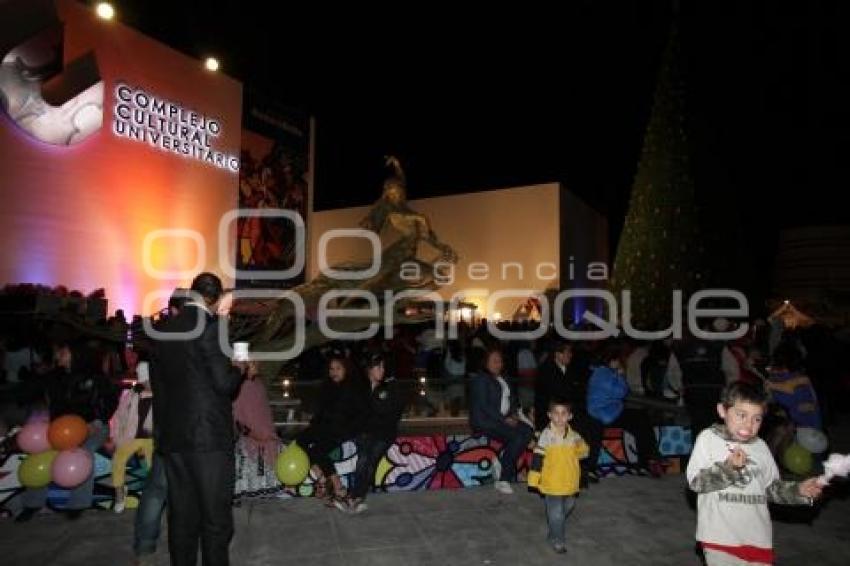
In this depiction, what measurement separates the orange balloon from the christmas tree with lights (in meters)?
11.4

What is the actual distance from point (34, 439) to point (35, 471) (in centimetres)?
29

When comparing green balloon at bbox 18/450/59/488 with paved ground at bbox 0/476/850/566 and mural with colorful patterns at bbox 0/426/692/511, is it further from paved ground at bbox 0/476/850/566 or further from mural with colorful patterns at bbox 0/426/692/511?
paved ground at bbox 0/476/850/566

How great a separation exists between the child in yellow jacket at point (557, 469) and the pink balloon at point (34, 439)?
4039mm

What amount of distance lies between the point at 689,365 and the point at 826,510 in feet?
5.77

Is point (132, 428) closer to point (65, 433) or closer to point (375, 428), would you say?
point (65, 433)

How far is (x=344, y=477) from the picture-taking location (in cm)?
563

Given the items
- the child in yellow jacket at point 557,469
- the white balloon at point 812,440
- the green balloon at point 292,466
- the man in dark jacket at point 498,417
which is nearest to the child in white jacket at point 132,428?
the green balloon at point 292,466

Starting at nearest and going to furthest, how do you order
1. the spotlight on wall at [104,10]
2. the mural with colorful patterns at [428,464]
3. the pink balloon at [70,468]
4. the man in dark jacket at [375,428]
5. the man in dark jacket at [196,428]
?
the man in dark jacket at [196,428] → the pink balloon at [70,468] → the mural with colorful patterns at [428,464] → the man in dark jacket at [375,428] → the spotlight on wall at [104,10]

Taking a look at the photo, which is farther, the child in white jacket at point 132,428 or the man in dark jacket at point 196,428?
the child in white jacket at point 132,428

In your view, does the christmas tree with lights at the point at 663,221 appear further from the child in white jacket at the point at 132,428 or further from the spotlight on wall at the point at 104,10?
the spotlight on wall at the point at 104,10

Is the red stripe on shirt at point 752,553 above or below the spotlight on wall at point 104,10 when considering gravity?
below

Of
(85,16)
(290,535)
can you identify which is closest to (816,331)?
(290,535)

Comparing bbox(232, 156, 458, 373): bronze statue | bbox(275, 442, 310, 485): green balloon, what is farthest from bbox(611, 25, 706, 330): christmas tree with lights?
bbox(275, 442, 310, 485): green balloon

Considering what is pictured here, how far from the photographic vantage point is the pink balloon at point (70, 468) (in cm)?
491
